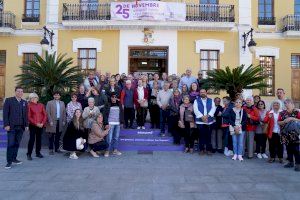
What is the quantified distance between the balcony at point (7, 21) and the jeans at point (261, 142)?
1402cm

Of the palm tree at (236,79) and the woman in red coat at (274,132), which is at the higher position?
the palm tree at (236,79)

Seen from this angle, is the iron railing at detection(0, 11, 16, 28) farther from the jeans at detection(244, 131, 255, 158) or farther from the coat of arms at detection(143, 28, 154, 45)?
the jeans at detection(244, 131, 255, 158)

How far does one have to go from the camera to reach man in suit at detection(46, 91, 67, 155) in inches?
399

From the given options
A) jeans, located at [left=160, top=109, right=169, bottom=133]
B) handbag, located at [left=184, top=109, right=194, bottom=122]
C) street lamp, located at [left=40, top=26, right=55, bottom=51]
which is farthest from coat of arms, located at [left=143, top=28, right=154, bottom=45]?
handbag, located at [left=184, top=109, right=194, bottom=122]

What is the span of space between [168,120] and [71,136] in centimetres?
331

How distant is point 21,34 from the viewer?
18.2 metres

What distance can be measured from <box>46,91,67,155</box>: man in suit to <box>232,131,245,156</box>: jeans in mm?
5194

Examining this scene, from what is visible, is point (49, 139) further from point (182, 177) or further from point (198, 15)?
point (198, 15)

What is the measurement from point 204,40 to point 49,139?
1021cm

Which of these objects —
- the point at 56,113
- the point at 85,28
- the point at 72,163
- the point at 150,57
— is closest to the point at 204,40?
the point at 150,57

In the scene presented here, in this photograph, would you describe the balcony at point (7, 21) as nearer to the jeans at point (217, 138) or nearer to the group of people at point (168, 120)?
the group of people at point (168, 120)

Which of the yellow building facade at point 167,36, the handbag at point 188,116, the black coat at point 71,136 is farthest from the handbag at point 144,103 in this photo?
the yellow building facade at point 167,36

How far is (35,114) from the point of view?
9.38 metres

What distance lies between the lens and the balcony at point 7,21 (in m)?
17.7
